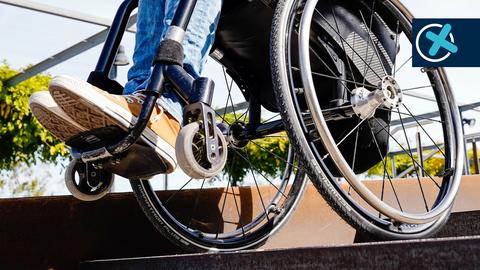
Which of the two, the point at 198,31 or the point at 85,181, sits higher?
the point at 198,31

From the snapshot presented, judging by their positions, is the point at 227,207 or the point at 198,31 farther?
the point at 227,207

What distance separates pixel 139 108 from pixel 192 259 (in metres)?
0.32

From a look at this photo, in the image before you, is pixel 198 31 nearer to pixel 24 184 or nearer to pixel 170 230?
pixel 170 230

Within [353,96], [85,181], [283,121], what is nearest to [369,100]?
[353,96]

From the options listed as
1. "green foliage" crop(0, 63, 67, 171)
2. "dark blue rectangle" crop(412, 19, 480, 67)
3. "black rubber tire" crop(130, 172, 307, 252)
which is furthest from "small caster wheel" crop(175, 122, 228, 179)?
"green foliage" crop(0, 63, 67, 171)

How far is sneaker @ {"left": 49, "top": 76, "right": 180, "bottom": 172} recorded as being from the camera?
1.12 m

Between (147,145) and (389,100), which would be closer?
(147,145)

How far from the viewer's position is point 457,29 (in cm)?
263

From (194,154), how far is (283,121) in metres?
0.19

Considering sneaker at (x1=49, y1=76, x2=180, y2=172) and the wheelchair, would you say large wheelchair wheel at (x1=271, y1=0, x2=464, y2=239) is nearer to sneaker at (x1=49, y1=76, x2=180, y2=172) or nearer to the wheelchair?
the wheelchair

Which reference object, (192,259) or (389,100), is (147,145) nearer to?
(192,259)

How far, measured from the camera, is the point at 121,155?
47.6 inches

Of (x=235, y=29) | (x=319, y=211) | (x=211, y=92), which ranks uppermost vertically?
(x=235, y=29)

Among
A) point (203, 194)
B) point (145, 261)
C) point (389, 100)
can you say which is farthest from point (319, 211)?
point (145, 261)
